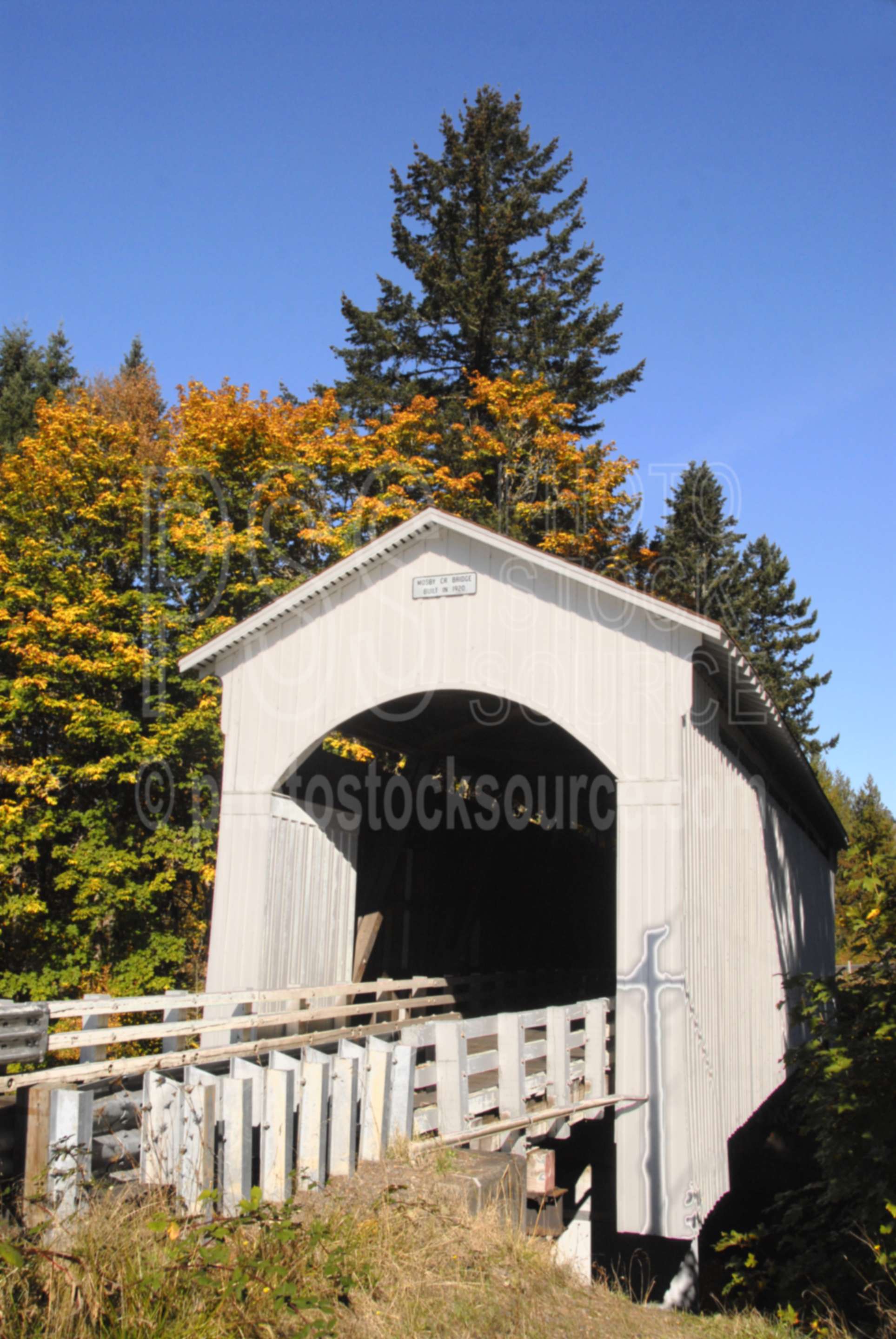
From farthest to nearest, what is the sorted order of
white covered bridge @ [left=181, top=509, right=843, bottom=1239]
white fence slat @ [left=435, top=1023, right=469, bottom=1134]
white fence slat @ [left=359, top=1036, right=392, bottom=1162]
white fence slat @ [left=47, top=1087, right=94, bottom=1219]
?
1. white covered bridge @ [left=181, top=509, right=843, bottom=1239]
2. white fence slat @ [left=435, top=1023, right=469, bottom=1134]
3. white fence slat @ [left=359, top=1036, right=392, bottom=1162]
4. white fence slat @ [left=47, top=1087, right=94, bottom=1219]

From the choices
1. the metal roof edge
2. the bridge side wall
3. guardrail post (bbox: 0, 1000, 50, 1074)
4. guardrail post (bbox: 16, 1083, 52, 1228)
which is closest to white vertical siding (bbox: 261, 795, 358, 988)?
the metal roof edge

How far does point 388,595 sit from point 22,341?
31504mm

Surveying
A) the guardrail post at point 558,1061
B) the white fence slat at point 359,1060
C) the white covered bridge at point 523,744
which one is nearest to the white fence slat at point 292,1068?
the white fence slat at point 359,1060

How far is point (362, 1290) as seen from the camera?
170 inches

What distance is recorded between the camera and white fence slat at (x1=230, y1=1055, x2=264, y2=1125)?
212 inches

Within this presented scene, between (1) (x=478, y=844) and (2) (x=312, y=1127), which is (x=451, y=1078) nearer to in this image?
(2) (x=312, y=1127)

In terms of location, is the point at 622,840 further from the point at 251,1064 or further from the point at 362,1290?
the point at 362,1290

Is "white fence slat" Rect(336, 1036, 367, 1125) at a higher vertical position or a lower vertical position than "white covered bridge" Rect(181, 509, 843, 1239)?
lower

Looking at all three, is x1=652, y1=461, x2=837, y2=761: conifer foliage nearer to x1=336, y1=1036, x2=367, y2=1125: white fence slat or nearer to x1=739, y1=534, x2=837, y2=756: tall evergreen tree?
x1=739, y1=534, x2=837, y2=756: tall evergreen tree

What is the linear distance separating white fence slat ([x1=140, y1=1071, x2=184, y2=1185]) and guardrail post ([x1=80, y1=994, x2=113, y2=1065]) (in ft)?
1.84

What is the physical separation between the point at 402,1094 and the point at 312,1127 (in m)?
0.82

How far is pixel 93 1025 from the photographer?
6070mm

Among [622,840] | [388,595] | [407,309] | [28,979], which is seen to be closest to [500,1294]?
[622,840]

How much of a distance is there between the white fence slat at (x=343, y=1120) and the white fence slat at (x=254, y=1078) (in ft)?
1.49
